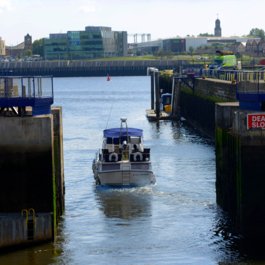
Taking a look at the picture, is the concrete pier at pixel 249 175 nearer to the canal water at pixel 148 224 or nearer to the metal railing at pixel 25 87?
the canal water at pixel 148 224

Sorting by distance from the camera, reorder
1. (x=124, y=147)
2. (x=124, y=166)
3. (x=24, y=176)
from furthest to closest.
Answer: (x=124, y=147), (x=124, y=166), (x=24, y=176)

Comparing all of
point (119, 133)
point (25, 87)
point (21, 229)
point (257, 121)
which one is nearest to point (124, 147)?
point (119, 133)

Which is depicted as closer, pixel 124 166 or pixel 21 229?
pixel 21 229

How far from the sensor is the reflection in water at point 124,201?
144ft

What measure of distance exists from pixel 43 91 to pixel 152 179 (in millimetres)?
14626

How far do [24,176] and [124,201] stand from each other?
1211 cm

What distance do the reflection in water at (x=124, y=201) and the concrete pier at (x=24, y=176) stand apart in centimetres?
776

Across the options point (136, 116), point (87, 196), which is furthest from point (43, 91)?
point (136, 116)

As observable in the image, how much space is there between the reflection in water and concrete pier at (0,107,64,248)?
25.5ft

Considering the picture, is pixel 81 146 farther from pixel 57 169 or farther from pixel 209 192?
pixel 57 169

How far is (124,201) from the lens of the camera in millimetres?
47125

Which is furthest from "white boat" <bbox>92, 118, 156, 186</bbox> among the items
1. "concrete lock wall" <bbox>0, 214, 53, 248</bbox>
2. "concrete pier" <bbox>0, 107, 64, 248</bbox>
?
"concrete pier" <bbox>0, 107, 64, 248</bbox>

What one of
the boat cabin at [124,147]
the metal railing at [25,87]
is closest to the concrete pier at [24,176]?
the metal railing at [25,87]

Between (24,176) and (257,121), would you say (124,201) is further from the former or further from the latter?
(24,176)
